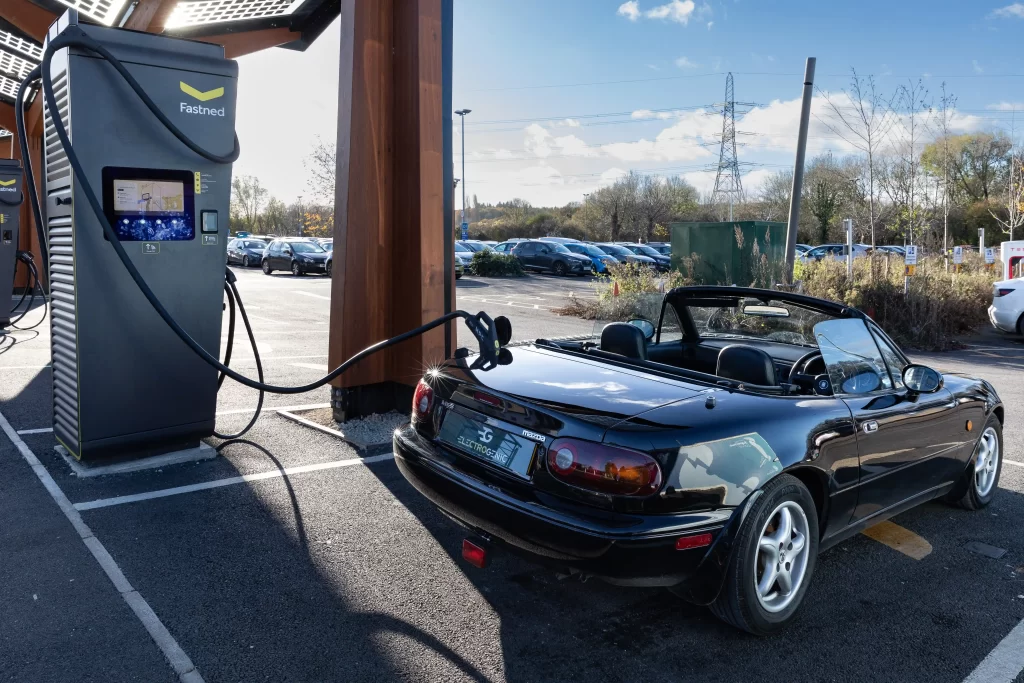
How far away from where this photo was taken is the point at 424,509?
4535 mm

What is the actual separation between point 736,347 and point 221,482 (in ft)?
10.6

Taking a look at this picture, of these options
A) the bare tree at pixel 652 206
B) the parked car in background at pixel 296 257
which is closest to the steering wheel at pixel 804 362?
the parked car in background at pixel 296 257

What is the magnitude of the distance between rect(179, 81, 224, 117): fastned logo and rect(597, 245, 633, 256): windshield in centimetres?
3145

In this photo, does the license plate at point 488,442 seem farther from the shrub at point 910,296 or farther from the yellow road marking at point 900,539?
the shrub at point 910,296

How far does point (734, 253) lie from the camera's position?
54.7 ft

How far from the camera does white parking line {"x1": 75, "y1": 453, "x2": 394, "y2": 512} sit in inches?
176

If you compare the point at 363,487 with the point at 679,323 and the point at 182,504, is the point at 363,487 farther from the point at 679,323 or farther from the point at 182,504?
the point at 679,323

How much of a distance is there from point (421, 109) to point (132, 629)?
4.39 metres

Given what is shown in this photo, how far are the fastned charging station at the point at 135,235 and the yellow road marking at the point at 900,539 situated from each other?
4.37 metres

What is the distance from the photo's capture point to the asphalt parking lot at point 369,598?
9.66 feet

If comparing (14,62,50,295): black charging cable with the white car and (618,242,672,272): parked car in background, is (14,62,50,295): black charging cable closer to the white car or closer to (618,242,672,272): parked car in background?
the white car

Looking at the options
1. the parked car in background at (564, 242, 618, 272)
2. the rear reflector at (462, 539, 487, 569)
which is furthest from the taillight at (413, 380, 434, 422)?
the parked car in background at (564, 242, 618, 272)

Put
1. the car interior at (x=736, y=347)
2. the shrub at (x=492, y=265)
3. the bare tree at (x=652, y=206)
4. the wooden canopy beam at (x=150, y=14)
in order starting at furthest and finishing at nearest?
the bare tree at (x=652, y=206)
the shrub at (x=492, y=265)
the wooden canopy beam at (x=150, y=14)
the car interior at (x=736, y=347)

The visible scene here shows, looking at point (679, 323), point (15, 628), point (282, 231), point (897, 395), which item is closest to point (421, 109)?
point (679, 323)
